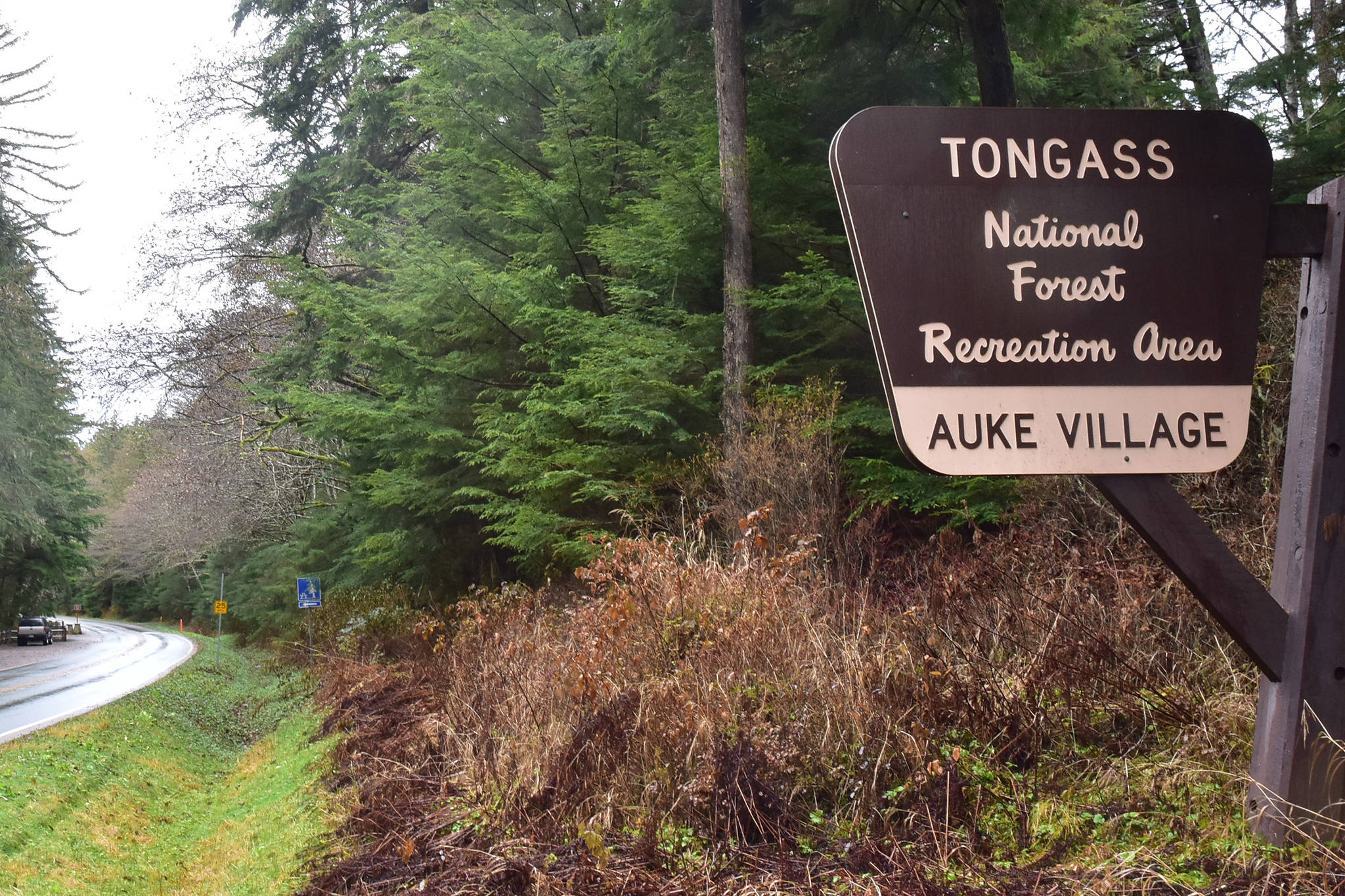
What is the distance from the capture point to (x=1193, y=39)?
52.3 feet

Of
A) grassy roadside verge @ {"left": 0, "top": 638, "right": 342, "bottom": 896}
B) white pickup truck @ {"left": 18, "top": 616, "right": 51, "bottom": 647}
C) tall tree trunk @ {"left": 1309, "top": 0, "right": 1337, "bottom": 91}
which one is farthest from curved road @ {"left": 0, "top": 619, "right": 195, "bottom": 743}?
tall tree trunk @ {"left": 1309, "top": 0, "right": 1337, "bottom": 91}

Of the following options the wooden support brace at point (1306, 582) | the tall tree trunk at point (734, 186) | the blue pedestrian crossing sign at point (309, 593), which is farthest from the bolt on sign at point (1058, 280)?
the blue pedestrian crossing sign at point (309, 593)

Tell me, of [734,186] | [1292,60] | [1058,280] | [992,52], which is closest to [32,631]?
[734,186]

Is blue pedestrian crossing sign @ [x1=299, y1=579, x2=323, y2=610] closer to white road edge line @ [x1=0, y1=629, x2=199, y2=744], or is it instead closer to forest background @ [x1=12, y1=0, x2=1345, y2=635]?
forest background @ [x1=12, y1=0, x2=1345, y2=635]

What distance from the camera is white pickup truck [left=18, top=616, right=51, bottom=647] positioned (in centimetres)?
3888

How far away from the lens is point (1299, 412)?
11.1ft

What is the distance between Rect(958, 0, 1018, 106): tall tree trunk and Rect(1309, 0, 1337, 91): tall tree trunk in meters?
3.85

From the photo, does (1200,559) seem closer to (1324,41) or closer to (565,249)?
(1324,41)

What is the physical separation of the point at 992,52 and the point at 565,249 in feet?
25.0

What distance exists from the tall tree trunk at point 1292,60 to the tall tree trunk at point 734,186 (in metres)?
6.36

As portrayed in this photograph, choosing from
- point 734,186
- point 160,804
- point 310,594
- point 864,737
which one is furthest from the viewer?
point 310,594

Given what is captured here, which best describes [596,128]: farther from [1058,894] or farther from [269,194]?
[1058,894]

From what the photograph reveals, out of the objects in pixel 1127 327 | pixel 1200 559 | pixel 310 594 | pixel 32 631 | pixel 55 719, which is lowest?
pixel 32 631

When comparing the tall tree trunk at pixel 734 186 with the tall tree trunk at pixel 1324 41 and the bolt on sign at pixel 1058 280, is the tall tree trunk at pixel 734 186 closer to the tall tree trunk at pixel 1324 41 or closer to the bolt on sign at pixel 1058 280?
the tall tree trunk at pixel 1324 41
